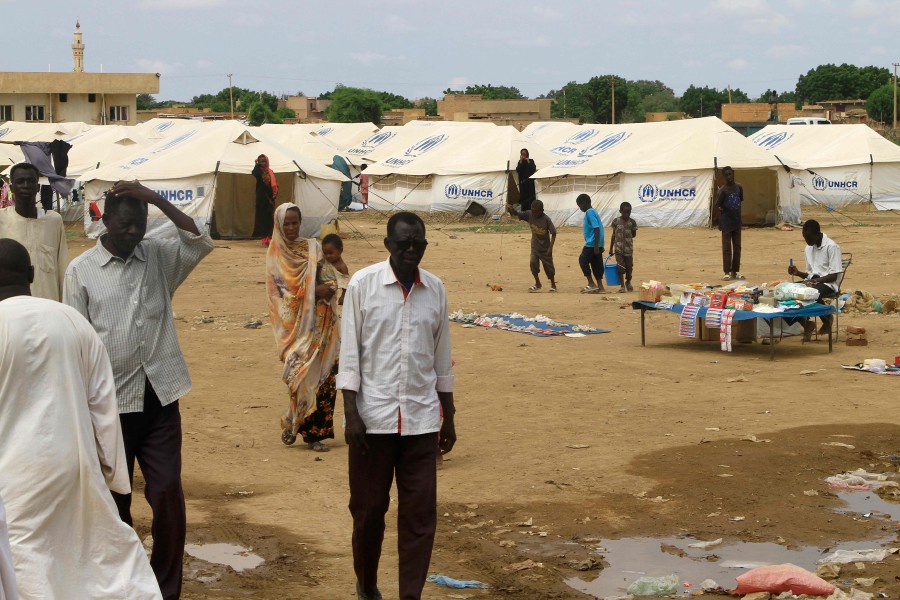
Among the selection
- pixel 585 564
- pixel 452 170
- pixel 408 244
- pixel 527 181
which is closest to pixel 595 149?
pixel 527 181

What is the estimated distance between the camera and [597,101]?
71.8 m

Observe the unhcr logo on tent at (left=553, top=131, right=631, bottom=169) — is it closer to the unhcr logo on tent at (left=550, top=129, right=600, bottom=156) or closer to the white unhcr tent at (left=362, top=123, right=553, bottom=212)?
the unhcr logo on tent at (left=550, top=129, right=600, bottom=156)

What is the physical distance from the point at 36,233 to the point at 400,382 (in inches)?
109

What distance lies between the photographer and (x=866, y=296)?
14.7 metres

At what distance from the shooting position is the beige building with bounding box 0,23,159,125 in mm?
66562

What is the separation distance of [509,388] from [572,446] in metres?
2.23

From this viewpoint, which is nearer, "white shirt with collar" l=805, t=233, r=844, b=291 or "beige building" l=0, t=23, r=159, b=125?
"white shirt with collar" l=805, t=233, r=844, b=291

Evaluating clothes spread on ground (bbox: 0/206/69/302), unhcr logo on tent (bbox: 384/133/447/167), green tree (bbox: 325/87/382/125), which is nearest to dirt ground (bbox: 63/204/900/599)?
clothes spread on ground (bbox: 0/206/69/302)

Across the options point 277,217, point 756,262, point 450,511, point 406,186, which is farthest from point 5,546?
point 406,186

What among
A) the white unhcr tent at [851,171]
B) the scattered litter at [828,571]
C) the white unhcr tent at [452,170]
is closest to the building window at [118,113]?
the white unhcr tent at [452,170]

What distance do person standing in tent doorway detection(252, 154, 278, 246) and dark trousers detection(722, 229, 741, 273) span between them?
30.0 feet

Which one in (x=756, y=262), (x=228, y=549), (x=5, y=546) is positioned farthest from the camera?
(x=756, y=262)

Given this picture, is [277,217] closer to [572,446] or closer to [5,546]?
[572,446]

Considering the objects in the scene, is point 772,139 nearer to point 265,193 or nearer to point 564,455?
point 265,193
